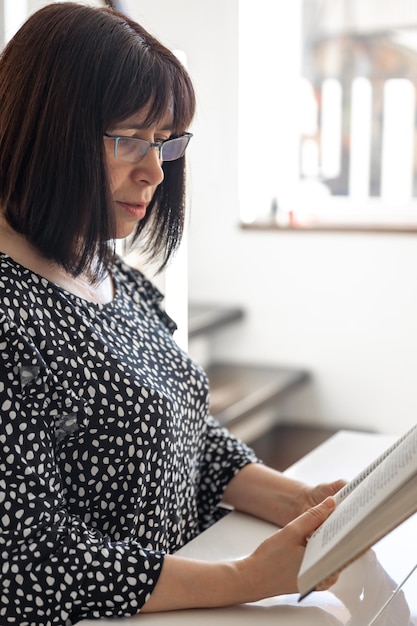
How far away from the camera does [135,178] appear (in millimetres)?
1239

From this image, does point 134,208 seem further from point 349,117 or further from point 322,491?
point 349,117

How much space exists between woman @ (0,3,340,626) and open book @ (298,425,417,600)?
20 cm

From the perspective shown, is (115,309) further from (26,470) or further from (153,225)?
(26,470)

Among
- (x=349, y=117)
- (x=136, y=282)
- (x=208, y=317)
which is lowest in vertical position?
(x=208, y=317)

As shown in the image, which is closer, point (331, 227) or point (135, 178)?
point (135, 178)

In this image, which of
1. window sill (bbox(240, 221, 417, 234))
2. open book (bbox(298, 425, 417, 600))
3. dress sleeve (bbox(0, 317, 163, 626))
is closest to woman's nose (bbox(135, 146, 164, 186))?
dress sleeve (bbox(0, 317, 163, 626))

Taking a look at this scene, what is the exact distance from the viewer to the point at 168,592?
105 cm

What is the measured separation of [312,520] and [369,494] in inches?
8.1

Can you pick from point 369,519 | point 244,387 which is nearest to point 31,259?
point 369,519

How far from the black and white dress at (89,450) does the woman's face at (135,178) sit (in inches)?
5.4

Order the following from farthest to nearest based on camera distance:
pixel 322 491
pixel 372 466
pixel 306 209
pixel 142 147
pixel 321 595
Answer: pixel 306 209 → pixel 322 491 → pixel 142 147 → pixel 321 595 → pixel 372 466

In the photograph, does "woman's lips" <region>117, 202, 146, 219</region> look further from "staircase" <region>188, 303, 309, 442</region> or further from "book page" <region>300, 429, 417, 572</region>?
"staircase" <region>188, 303, 309, 442</region>

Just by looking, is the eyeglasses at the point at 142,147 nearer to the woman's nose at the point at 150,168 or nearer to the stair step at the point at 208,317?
the woman's nose at the point at 150,168

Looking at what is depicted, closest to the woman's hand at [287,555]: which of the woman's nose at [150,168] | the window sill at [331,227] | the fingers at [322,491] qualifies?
the fingers at [322,491]
